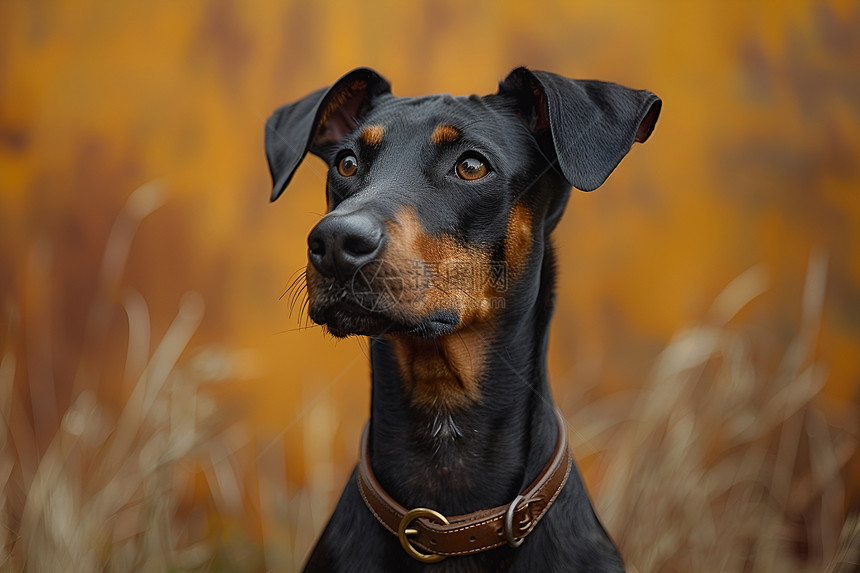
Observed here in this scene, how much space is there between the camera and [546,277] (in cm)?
228

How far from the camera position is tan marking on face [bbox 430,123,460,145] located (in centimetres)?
214

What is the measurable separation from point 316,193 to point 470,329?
195 cm

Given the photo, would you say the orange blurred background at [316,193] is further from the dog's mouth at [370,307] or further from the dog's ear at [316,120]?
the dog's mouth at [370,307]

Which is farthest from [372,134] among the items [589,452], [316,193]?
[589,452]

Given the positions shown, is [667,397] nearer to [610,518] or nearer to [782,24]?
[610,518]

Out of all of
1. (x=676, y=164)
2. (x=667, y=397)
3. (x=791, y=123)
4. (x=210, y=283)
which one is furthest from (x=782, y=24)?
(x=210, y=283)

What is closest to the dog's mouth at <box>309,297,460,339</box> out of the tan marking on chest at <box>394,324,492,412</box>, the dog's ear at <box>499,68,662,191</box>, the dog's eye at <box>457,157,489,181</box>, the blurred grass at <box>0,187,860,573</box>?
the tan marking on chest at <box>394,324,492,412</box>

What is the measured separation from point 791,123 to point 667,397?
1.48 meters

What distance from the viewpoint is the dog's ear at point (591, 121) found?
81.7 inches

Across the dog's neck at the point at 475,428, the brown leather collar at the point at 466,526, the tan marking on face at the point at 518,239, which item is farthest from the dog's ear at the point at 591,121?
the brown leather collar at the point at 466,526

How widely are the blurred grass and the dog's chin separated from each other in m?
1.69

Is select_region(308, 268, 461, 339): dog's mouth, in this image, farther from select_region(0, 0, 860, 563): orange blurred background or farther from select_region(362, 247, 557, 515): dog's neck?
select_region(0, 0, 860, 563): orange blurred background

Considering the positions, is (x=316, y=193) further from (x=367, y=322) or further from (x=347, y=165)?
(x=367, y=322)

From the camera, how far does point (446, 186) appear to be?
2.08m
